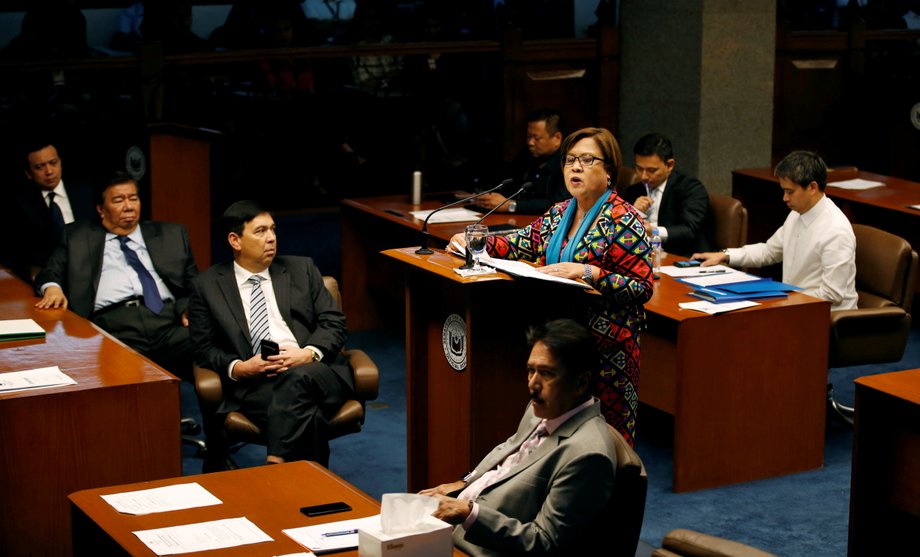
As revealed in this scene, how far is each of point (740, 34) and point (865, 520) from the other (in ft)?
17.3

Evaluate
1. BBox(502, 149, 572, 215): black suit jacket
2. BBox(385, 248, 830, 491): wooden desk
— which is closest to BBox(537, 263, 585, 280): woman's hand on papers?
BBox(385, 248, 830, 491): wooden desk

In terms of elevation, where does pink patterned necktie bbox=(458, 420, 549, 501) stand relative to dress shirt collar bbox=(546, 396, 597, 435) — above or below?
below

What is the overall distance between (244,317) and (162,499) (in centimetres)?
167

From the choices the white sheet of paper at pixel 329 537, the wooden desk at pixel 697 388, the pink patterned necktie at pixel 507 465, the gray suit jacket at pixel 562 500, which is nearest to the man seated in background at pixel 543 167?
the wooden desk at pixel 697 388

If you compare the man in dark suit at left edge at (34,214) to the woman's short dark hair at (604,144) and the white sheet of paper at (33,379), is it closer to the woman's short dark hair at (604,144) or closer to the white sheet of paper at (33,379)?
the white sheet of paper at (33,379)

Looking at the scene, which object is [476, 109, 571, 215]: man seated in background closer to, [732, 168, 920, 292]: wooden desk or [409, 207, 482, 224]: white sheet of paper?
[409, 207, 482, 224]: white sheet of paper

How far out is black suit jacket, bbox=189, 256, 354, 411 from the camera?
16.1 ft

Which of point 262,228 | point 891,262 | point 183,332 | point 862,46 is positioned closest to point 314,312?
point 262,228

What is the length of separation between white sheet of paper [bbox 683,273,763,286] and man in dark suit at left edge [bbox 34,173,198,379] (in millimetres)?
2158

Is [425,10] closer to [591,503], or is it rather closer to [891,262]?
[891,262]

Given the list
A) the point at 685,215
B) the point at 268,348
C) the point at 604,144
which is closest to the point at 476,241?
the point at 604,144

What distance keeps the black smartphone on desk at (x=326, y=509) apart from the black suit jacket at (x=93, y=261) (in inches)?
93.5

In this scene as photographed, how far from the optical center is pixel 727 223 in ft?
21.3

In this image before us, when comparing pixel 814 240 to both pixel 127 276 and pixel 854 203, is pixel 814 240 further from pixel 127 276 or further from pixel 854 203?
pixel 127 276
